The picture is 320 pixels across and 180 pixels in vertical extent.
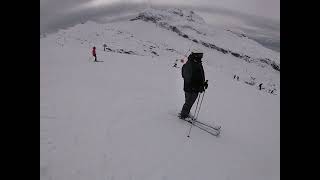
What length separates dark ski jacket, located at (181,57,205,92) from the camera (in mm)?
7836

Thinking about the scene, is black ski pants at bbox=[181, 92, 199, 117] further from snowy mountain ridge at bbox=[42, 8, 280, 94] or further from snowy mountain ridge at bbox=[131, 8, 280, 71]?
snowy mountain ridge at bbox=[131, 8, 280, 71]

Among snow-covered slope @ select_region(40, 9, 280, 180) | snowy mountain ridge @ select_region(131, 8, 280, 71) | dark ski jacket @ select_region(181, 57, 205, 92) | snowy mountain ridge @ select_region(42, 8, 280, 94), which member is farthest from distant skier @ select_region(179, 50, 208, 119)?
snowy mountain ridge @ select_region(131, 8, 280, 71)

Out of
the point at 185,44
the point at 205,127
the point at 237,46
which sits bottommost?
the point at 237,46

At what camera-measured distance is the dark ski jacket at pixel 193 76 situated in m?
7.84

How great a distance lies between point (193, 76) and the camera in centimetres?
789

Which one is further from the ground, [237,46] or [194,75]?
[194,75]

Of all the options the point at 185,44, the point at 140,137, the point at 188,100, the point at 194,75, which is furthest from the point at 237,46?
the point at 140,137

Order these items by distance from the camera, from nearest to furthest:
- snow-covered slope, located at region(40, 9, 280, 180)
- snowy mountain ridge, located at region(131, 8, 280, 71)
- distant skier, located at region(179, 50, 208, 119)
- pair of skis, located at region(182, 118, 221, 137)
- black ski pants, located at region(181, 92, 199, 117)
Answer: snow-covered slope, located at region(40, 9, 280, 180) < distant skier, located at region(179, 50, 208, 119) < black ski pants, located at region(181, 92, 199, 117) < pair of skis, located at region(182, 118, 221, 137) < snowy mountain ridge, located at region(131, 8, 280, 71)

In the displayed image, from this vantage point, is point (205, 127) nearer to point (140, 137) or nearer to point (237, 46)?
point (140, 137)
